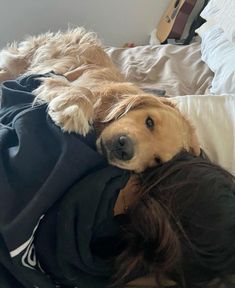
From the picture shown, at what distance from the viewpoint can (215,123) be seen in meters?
1.26

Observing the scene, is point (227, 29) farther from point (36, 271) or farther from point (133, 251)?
point (36, 271)

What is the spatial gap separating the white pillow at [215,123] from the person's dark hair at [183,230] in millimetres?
339

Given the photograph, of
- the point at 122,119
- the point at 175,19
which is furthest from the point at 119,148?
the point at 175,19

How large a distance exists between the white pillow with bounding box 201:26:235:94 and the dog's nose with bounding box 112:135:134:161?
70 centimetres

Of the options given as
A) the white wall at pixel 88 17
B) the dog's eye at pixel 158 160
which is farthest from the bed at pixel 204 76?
the white wall at pixel 88 17

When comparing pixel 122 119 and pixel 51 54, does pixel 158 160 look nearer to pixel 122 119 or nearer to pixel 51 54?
pixel 122 119

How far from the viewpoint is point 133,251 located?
82 cm

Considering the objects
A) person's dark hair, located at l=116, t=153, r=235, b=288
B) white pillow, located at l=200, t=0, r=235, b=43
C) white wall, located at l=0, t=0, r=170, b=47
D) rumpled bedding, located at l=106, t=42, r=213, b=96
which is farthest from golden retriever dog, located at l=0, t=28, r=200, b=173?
white wall, located at l=0, t=0, r=170, b=47

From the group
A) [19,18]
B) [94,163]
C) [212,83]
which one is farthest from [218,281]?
[19,18]

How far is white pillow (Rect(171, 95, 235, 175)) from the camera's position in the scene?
3.88ft

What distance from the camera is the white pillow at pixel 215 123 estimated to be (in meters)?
1.18

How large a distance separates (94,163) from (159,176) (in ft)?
0.45

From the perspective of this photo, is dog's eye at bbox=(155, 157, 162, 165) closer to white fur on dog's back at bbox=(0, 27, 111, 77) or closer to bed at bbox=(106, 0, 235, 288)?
bed at bbox=(106, 0, 235, 288)

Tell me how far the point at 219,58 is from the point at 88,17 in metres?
1.23
